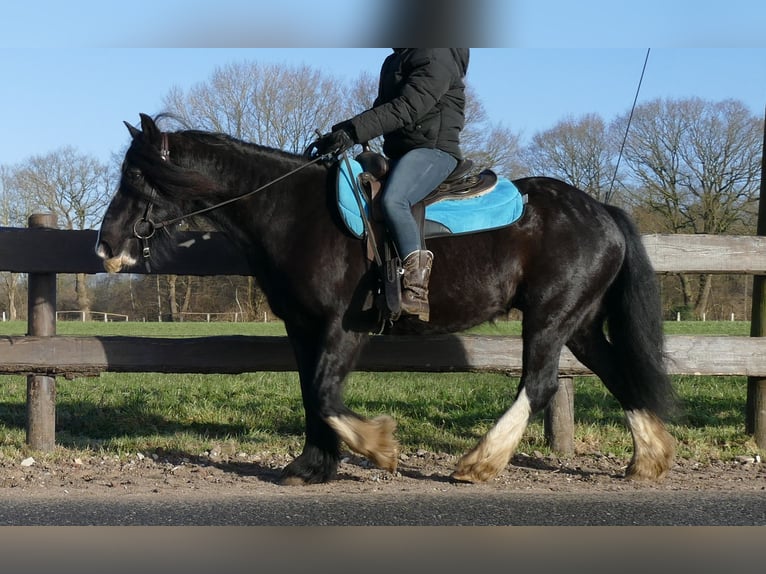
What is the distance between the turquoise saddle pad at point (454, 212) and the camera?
5.29 metres

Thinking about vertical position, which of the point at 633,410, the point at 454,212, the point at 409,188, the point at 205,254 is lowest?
the point at 633,410

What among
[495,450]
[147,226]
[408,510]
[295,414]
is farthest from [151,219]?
[295,414]

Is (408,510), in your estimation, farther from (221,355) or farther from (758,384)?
(758,384)

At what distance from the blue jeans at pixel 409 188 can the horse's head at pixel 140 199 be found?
1.42 meters

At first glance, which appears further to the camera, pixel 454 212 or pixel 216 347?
pixel 216 347

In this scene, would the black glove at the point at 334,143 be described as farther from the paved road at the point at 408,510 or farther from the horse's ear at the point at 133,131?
the paved road at the point at 408,510

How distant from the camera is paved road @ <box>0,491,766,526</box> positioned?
4156 millimetres

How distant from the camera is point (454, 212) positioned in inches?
212

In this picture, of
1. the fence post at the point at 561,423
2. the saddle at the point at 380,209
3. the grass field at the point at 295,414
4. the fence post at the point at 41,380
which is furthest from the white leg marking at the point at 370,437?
the fence post at the point at 41,380

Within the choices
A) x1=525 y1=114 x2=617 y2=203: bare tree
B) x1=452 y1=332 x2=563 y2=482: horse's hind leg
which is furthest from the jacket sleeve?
x1=525 y1=114 x2=617 y2=203: bare tree

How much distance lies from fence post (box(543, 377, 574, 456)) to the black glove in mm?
2708

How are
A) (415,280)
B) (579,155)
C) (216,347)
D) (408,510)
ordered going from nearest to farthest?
(408,510) < (415,280) < (216,347) < (579,155)

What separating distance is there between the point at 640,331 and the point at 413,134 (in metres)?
2.11

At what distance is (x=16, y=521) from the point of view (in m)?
4.16
